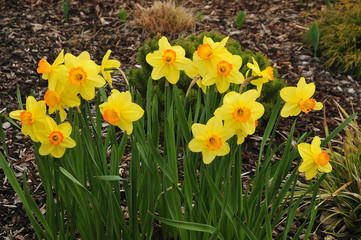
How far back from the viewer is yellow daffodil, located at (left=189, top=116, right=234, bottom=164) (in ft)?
4.65

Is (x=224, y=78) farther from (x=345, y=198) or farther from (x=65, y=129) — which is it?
(x=345, y=198)

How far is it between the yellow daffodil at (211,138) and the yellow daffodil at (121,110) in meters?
0.20

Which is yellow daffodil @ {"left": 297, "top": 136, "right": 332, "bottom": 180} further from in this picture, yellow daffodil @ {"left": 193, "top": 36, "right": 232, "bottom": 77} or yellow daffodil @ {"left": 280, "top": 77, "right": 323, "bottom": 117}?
yellow daffodil @ {"left": 193, "top": 36, "right": 232, "bottom": 77}

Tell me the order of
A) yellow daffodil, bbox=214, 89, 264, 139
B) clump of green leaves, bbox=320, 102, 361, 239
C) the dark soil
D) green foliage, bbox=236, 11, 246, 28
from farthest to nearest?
green foliage, bbox=236, 11, 246, 28 → the dark soil → clump of green leaves, bbox=320, 102, 361, 239 → yellow daffodil, bbox=214, 89, 264, 139

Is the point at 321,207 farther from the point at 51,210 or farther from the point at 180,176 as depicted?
the point at 51,210

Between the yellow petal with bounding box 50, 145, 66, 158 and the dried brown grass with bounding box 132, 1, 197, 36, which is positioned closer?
the yellow petal with bounding box 50, 145, 66, 158

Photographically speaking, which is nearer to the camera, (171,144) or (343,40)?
(171,144)

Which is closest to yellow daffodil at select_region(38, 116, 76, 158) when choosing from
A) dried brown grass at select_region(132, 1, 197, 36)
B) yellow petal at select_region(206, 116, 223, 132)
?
yellow petal at select_region(206, 116, 223, 132)

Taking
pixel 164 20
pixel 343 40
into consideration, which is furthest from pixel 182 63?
pixel 343 40

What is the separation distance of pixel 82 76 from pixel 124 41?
2988 mm

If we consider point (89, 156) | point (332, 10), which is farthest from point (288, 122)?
point (89, 156)

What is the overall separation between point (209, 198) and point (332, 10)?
128 inches

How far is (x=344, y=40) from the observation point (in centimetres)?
409

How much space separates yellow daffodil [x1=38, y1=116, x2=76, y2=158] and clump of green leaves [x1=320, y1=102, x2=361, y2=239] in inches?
61.2
